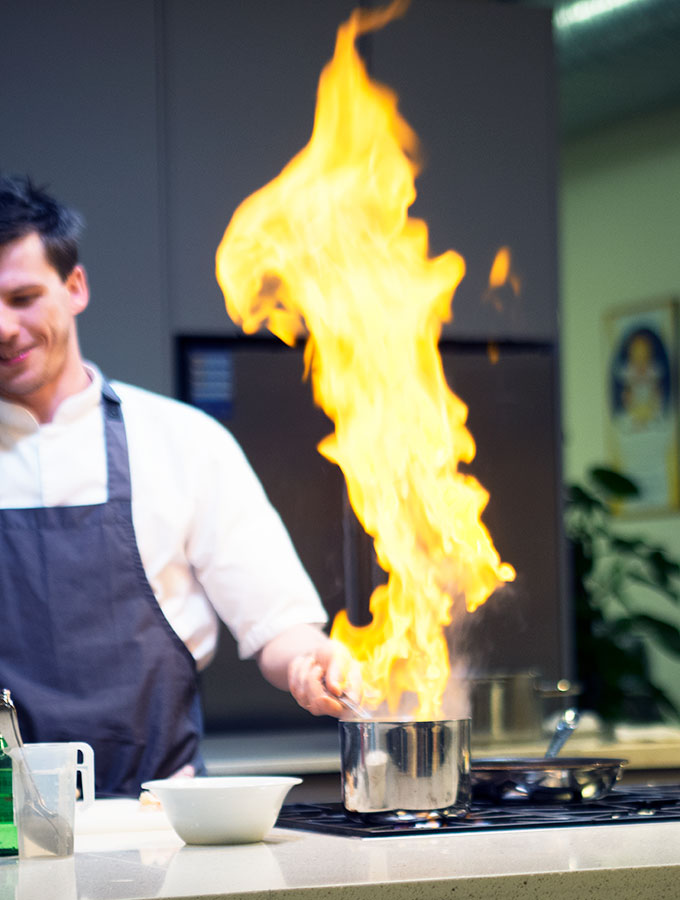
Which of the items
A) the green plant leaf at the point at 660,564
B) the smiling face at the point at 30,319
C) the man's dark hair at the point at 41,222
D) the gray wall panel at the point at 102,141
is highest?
the gray wall panel at the point at 102,141

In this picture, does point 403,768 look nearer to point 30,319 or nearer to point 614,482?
point 30,319

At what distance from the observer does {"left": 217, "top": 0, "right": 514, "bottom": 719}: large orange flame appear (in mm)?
1791

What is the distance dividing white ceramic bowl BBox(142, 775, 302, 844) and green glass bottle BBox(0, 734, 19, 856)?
0.13m

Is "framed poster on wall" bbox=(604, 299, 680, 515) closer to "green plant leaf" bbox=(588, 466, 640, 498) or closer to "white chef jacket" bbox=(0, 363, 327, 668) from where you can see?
"green plant leaf" bbox=(588, 466, 640, 498)

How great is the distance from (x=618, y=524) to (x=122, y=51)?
11.4ft

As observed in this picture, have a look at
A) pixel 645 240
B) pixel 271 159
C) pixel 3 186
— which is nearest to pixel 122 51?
pixel 271 159

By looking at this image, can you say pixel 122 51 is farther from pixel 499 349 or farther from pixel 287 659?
pixel 287 659

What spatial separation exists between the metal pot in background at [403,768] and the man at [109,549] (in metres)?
0.51

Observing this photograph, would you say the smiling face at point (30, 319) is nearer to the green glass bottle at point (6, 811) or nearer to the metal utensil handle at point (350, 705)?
the metal utensil handle at point (350, 705)

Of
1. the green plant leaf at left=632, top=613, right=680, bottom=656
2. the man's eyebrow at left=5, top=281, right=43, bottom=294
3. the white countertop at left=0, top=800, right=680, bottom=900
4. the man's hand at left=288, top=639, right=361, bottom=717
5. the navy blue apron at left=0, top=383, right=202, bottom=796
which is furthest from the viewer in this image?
the green plant leaf at left=632, top=613, right=680, bottom=656

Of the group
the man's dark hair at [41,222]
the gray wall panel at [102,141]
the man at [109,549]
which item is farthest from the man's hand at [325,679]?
the gray wall panel at [102,141]

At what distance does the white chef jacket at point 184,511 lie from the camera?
6.99ft

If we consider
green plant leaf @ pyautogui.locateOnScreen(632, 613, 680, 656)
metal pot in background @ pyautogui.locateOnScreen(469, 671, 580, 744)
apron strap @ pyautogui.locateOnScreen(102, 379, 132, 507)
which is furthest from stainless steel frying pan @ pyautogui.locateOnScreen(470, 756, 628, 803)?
green plant leaf @ pyautogui.locateOnScreen(632, 613, 680, 656)

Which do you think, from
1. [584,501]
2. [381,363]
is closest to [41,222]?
[381,363]
